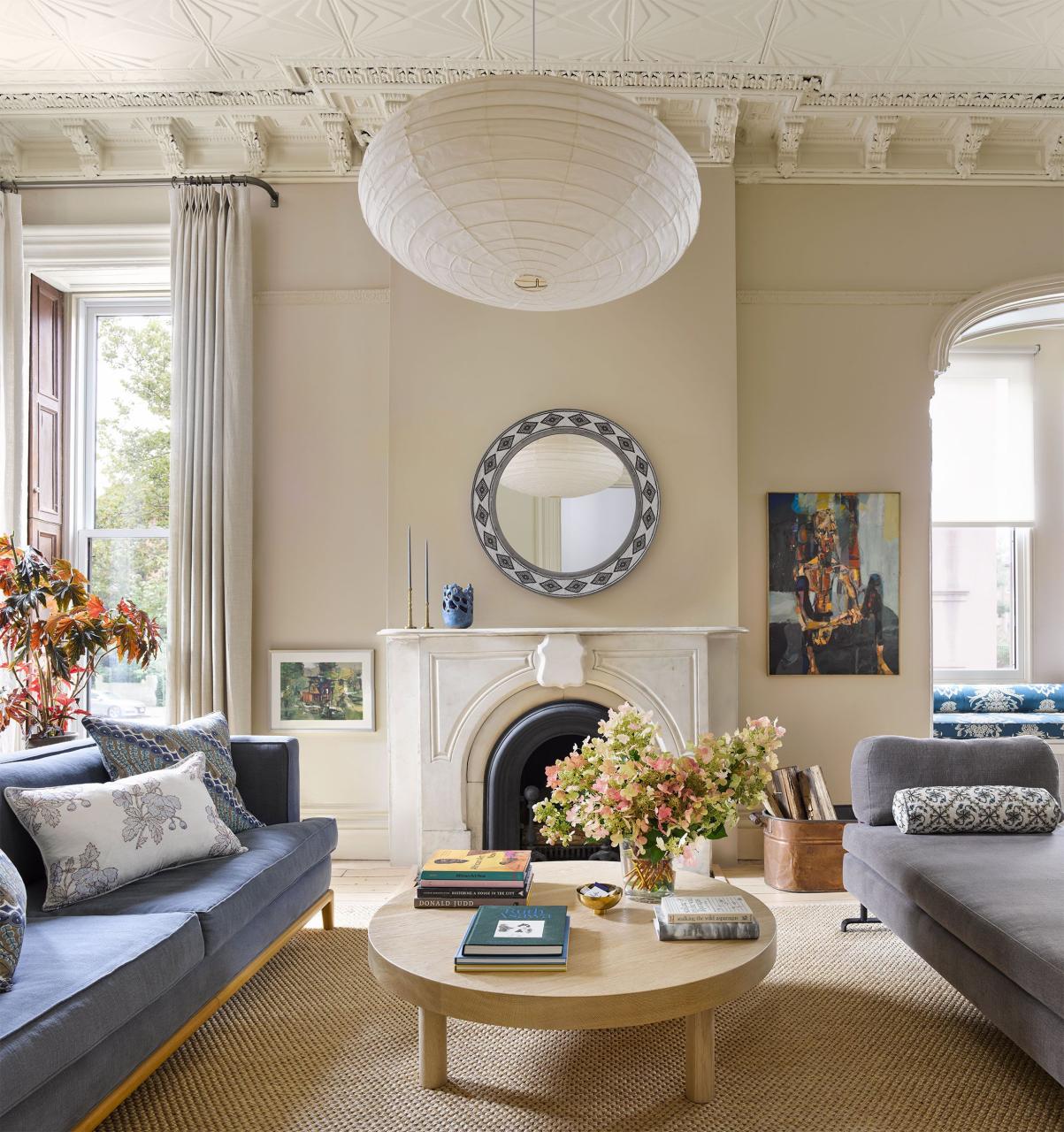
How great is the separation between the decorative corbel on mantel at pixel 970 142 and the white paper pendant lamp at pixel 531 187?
291 cm

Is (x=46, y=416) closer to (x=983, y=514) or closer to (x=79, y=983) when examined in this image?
(x=79, y=983)

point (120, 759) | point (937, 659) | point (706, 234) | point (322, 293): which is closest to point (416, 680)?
point (120, 759)

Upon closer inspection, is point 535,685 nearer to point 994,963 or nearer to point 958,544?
point 994,963

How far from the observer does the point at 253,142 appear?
4.58 m

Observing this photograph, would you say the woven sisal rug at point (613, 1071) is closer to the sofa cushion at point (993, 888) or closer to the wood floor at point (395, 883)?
the sofa cushion at point (993, 888)

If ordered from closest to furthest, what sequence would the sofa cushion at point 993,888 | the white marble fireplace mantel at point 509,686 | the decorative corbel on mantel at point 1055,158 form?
the sofa cushion at point 993,888, the white marble fireplace mantel at point 509,686, the decorative corbel on mantel at point 1055,158

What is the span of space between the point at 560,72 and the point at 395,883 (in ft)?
12.4

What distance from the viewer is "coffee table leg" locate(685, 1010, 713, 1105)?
218 centimetres

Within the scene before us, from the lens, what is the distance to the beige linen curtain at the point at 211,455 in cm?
448

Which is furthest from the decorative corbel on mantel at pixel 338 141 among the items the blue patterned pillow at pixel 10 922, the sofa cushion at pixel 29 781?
the blue patterned pillow at pixel 10 922

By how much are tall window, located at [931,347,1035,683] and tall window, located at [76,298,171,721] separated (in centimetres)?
487

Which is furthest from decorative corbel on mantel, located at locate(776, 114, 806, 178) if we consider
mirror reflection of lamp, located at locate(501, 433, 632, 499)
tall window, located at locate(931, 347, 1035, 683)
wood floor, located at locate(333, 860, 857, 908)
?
wood floor, located at locate(333, 860, 857, 908)

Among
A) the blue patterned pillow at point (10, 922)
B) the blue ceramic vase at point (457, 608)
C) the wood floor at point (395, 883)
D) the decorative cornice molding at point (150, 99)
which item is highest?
the decorative cornice molding at point (150, 99)

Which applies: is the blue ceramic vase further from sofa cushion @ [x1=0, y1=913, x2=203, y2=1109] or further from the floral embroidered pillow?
sofa cushion @ [x1=0, y1=913, x2=203, y2=1109]
